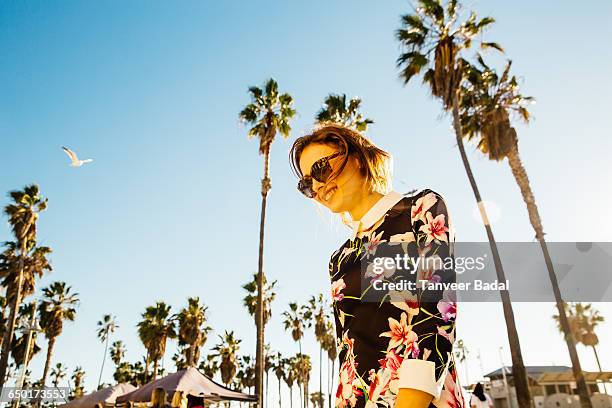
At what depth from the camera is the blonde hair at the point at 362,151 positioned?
5.27 ft

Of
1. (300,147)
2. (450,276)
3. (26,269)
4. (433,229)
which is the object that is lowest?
(450,276)

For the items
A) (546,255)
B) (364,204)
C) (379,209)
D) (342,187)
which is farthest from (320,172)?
(546,255)

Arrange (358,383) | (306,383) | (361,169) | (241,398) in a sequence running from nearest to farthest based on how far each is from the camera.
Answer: (358,383), (361,169), (241,398), (306,383)

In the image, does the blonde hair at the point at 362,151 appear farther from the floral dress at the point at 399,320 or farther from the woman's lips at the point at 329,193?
the floral dress at the point at 399,320

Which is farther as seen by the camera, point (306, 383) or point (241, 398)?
point (306, 383)

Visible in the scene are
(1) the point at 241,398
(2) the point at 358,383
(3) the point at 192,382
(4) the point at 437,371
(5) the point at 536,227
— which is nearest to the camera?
(4) the point at 437,371

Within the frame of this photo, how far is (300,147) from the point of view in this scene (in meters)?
1.82

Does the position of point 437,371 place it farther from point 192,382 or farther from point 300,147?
point 192,382

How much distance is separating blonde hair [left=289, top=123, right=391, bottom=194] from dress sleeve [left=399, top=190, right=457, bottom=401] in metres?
0.31

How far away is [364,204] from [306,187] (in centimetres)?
30

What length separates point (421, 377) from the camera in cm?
102

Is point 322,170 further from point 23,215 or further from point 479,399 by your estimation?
point 23,215

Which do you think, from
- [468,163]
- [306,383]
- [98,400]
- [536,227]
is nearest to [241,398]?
[98,400]

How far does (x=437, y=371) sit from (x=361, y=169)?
80 cm
